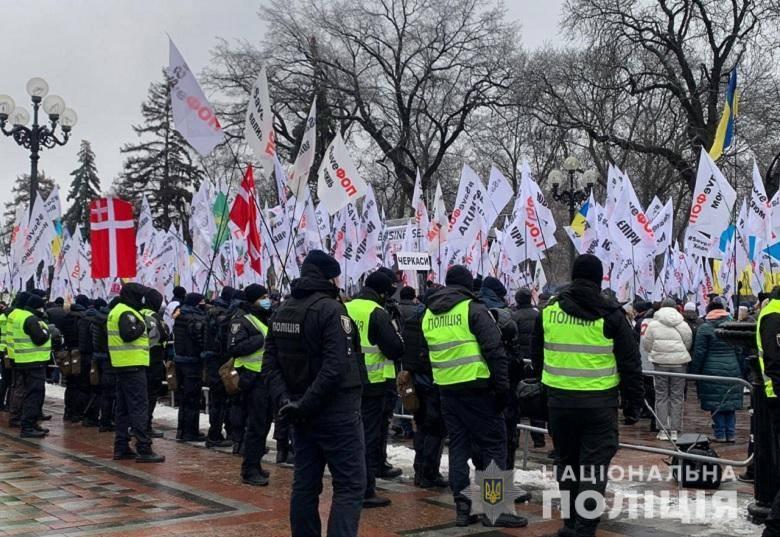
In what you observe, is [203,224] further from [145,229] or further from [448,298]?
[448,298]

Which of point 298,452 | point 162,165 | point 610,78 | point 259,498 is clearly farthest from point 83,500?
point 162,165

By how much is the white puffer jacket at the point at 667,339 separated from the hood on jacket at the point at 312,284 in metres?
7.25

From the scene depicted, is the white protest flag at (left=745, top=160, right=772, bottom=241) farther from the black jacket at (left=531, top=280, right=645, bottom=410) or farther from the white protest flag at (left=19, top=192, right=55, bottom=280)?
the white protest flag at (left=19, top=192, right=55, bottom=280)

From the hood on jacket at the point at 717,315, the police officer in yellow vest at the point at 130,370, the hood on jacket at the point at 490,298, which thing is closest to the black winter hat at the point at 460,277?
the hood on jacket at the point at 490,298

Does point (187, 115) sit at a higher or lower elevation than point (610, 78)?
lower

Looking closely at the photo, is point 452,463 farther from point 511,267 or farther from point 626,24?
point 626,24

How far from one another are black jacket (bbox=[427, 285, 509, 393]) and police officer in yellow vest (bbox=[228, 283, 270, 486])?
2.58 m

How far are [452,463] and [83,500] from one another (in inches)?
134

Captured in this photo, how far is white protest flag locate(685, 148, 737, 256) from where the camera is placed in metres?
14.1

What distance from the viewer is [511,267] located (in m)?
20.7

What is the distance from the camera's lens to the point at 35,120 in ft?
68.3

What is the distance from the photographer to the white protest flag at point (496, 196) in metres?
18.0

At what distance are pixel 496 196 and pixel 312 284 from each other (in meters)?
12.7

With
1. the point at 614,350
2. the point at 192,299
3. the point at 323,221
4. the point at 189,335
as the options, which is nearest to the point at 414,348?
the point at 614,350
